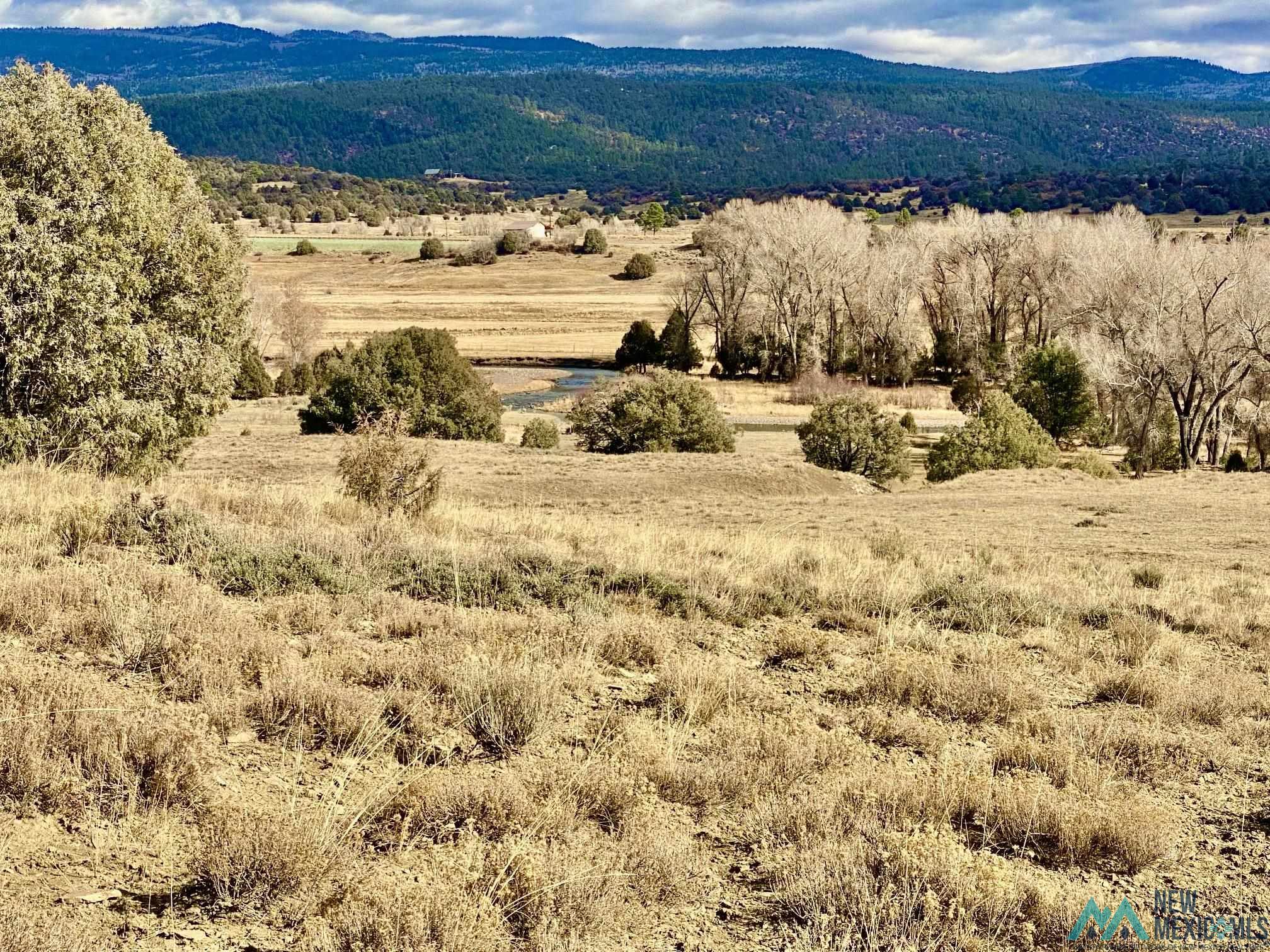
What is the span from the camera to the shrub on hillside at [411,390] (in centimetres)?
3522

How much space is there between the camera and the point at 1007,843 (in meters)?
4.76

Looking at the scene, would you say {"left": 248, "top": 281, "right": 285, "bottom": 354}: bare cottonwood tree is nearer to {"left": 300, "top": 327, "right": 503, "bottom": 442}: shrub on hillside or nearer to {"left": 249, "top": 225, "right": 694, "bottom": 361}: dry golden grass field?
{"left": 249, "top": 225, "right": 694, "bottom": 361}: dry golden grass field

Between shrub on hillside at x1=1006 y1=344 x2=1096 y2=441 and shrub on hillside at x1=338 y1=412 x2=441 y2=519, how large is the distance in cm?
3791

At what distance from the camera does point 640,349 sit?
71562 mm

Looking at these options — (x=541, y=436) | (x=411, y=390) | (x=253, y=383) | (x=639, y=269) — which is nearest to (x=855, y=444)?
(x=541, y=436)

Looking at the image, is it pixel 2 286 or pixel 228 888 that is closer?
pixel 228 888

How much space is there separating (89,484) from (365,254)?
384ft

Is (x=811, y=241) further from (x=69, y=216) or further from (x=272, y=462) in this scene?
(x=69, y=216)

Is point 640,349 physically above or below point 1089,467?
above

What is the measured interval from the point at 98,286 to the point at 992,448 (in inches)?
1111

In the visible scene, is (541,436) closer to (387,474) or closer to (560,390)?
(387,474)

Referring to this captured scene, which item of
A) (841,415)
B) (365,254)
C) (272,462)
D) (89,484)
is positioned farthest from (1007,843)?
(365,254)

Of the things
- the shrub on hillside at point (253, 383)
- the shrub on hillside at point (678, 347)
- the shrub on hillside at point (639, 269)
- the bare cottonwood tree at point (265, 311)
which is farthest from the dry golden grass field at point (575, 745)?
the shrub on hillside at point (639, 269)

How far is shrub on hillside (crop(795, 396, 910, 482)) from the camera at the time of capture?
35.5 meters
